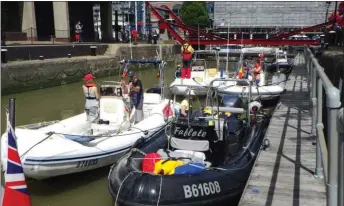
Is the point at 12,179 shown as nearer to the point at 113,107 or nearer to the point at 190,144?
the point at 190,144

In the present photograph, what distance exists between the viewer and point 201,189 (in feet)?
16.0

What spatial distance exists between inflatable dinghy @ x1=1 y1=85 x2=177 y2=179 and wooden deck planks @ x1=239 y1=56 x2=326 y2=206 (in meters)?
2.60

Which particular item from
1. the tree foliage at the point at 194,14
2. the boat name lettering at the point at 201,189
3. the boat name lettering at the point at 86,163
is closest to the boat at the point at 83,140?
the boat name lettering at the point at 86,163

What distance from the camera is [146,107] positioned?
970 cm

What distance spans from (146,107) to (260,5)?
58.6m

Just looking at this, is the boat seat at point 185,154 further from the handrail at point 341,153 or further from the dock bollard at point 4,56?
the dock bollard at point 4,56

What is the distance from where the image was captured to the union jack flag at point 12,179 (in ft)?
11.3

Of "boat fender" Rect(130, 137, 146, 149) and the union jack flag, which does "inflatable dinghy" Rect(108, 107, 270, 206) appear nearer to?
"boat fender" Rect(130, 137, 146, 149)

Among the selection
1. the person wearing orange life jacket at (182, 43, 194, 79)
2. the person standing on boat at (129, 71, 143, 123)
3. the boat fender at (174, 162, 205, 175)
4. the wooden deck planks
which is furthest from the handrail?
the person wearing orange life jacket at (182, 43, 194, 79)

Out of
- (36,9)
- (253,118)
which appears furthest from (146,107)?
(36,9)

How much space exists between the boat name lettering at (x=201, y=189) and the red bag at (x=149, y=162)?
702 mm

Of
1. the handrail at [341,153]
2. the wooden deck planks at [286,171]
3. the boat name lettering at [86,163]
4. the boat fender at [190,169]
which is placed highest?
the handrail at [341,153]

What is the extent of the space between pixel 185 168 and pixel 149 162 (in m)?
0.58

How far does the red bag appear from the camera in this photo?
5.34m
